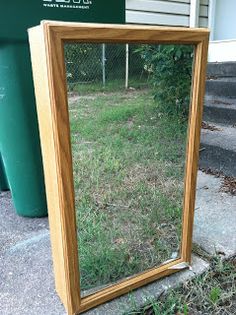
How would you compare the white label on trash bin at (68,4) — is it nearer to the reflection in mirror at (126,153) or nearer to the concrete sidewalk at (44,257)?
the reflection in mirror at (126,153)

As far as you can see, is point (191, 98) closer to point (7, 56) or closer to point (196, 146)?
point (196, 146)

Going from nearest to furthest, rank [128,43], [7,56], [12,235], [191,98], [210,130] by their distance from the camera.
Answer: [128,43]
[191,98]
[7,56]
[12,235]
[210,130]

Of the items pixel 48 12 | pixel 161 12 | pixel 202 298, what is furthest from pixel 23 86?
pixel 161 12

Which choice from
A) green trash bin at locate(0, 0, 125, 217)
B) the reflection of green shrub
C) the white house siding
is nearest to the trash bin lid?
green trash bin at locate(0, 0, 125, 217)

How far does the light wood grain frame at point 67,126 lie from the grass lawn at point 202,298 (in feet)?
0.39

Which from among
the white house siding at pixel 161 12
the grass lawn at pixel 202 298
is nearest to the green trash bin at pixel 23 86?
the grass lawn at pixel 202 298

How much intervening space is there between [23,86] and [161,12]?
300 centimetres

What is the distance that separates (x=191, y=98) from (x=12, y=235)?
4.47 feet

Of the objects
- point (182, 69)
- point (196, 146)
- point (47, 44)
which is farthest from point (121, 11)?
point (47, 44)

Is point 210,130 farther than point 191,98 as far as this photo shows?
Yes

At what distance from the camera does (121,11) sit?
2.00m

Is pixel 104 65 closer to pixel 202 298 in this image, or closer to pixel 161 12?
pixel 202 298

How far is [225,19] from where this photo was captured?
15.9 ft

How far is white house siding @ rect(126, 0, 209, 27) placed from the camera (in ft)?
13.1
